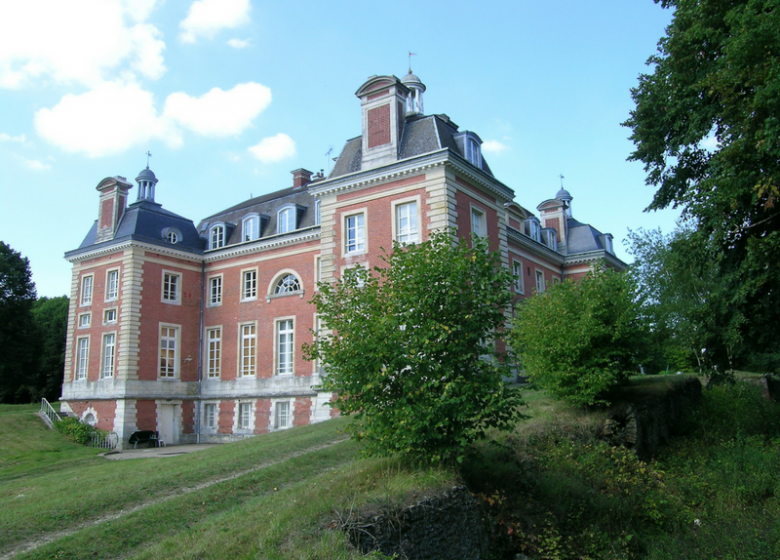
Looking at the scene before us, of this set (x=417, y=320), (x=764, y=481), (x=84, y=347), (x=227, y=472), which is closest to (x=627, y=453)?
(x=764, y=481)

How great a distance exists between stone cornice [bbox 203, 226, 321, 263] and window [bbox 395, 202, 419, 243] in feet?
24.8

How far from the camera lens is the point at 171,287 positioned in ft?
111

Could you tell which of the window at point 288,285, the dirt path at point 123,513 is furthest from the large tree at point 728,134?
the window at point 288,285

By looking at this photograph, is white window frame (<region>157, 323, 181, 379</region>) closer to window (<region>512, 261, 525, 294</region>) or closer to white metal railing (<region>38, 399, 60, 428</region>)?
white metal railing (<region>38, 399, 60, 428</region>)

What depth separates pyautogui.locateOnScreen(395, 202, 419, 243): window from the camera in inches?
937

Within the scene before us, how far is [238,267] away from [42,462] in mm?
13732

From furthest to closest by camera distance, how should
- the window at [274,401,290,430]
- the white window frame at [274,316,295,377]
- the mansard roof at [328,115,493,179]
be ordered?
the white window frame at [274,316,295,377] < the window at [274,401,290,430] < the mansard roof at [328,115,493,179]

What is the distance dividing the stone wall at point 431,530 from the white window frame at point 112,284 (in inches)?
1081

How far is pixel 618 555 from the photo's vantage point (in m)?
11.0

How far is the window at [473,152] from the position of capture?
1009 inches

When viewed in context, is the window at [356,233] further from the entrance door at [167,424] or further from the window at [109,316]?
the window at [109,316]

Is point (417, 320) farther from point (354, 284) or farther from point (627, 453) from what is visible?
point (627, 453)

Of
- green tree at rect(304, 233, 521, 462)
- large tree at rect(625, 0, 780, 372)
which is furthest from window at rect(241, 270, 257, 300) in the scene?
green tree at rect(304, 233, 521, 462)

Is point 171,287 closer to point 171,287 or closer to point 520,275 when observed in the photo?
point 171,287
